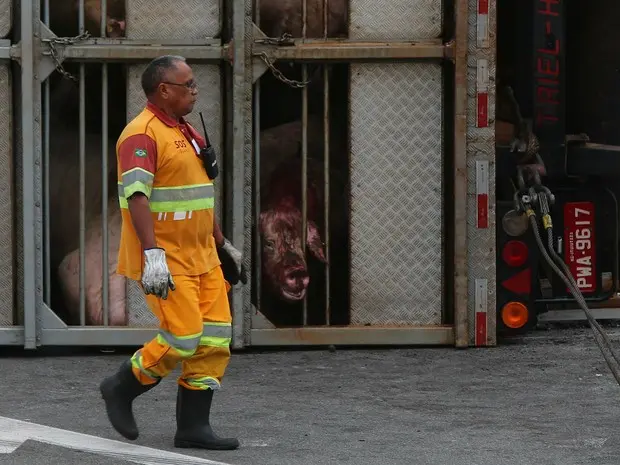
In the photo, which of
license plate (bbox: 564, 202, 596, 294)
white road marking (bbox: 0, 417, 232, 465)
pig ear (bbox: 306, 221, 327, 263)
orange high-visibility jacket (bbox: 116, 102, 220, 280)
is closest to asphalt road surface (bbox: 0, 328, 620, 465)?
white road marking (bbox: 0, 417, 232, 465)

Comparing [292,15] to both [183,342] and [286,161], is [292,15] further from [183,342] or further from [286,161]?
[183,342]

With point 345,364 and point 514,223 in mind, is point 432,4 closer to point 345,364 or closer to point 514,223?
point 514,223

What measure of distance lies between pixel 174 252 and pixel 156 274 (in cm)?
25

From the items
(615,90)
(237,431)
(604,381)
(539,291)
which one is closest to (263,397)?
(237,431)

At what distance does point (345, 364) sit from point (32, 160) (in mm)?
2027

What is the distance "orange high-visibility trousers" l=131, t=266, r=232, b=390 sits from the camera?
6434 mm

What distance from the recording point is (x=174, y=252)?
6.53 metres

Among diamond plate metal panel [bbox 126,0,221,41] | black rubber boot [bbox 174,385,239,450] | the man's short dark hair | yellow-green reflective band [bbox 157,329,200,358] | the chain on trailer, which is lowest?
black rubber boot [bbox 174,385,239,450]

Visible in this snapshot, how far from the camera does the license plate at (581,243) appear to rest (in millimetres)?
9758

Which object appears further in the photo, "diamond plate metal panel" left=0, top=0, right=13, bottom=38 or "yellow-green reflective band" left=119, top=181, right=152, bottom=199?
"diamond plate metal panel" left=0, top=0, right=13, bottom=38

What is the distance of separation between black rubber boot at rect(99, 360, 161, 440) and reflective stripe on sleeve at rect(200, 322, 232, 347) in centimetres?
33

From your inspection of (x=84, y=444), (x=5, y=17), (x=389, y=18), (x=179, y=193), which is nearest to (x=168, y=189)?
(x=179, y=193)

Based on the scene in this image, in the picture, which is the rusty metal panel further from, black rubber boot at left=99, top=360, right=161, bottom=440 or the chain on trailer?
black rubber boot at left=99, top=360, right=161, bottom=440

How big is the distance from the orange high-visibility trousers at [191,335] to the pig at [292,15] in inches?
104
